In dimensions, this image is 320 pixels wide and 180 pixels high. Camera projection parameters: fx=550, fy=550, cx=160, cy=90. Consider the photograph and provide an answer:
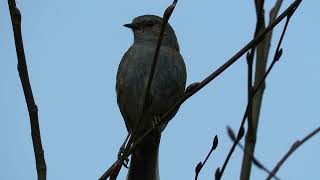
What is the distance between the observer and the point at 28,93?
2.81 meters

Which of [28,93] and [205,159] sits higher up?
[28,93]

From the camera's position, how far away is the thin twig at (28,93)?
8.92 ft

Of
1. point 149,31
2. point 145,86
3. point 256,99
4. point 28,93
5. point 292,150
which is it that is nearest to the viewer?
A: point 292,150

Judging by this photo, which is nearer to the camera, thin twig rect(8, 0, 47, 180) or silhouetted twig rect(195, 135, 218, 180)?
thin twig rect(8, 0, 47, 180)

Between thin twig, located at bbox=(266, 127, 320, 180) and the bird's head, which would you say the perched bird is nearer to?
the bird's head

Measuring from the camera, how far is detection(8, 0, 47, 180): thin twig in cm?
272

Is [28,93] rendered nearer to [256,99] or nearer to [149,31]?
[256,99]

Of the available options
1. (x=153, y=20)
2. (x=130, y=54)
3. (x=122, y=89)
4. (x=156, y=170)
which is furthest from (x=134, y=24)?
(x=156, y=170)

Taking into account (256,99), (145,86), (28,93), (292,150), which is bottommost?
(145,86)

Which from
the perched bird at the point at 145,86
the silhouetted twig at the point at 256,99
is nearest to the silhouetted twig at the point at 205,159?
the silhouetted twig at the point at 256,99

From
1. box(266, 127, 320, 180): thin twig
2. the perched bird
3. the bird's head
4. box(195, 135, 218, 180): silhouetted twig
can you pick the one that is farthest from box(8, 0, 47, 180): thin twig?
the bird's head

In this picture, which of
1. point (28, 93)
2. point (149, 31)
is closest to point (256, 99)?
point (28, 93)

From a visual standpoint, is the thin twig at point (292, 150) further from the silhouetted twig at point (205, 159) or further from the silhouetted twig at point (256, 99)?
the silhouetted twig at point (205, 159)

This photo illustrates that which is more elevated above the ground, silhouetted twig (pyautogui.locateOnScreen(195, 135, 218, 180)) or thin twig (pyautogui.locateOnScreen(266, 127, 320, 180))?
thin twig (pyautogui.locateOnScreen(266, 127, 320, 180))
